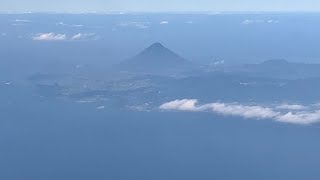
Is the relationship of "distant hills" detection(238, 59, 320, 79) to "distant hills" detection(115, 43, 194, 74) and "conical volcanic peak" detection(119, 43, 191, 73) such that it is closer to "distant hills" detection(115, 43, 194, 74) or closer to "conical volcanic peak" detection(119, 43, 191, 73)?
"distant hills" detection(115, 43, 194, 74)

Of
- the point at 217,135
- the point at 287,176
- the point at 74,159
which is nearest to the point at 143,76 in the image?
the point at 217,135

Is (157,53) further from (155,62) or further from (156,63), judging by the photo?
(156,63)

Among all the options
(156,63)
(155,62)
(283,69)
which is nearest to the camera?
(283,69)

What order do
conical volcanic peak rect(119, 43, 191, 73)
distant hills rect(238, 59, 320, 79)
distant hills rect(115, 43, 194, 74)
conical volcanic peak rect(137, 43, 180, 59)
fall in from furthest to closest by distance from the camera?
1. conical volcanic peak rect(137, 43, 180, 59)
2. conical volcanic peak rect(119, 43, 191, 73)
3. distant hills rect(115, 43, 194, 74)
4. distant hills rect(238, 59, 320, 79)

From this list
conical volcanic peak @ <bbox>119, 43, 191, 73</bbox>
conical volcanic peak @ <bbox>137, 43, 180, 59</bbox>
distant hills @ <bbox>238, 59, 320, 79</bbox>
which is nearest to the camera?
distant hills @ <bbox>238, 59, 320, 79</bbox>

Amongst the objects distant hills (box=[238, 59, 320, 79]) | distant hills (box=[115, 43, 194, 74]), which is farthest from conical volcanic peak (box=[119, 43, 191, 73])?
distant hills (box=[238, 59, 320, 79])

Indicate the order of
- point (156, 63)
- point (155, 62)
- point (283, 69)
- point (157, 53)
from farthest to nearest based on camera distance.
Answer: point (157, 53) < point (155, 62) < point (156, 63) < point (283, 69)

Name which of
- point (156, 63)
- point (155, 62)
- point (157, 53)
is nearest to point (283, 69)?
point (156, 63)

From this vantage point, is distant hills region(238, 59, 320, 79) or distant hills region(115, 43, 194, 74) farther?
distant hills region(115, 43, 194, 74)

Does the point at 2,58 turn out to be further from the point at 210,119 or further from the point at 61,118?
the point at 210,119
